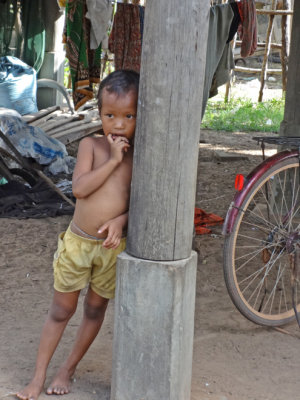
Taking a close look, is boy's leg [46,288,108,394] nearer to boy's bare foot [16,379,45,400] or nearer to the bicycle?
boy's bare foot [16,379,45,400]

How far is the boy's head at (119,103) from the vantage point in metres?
2.61

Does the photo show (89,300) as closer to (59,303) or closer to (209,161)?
(59,303)

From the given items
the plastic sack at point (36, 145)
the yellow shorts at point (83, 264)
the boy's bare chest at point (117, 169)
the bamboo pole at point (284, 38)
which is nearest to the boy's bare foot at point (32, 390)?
the yellow shorts at point (83, 264)

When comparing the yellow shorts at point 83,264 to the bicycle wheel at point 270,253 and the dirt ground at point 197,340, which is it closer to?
the dirt ground at point 197,340

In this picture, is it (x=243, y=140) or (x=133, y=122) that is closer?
(x=133, y=122)

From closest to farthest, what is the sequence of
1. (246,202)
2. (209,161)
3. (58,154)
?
(246,202) → (58,154) → (209,161)

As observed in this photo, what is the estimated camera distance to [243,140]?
34.9 feet

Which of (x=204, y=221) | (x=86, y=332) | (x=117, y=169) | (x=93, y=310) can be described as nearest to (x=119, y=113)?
(x=117, y=169)

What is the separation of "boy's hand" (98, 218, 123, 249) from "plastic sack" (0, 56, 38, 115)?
7.80m

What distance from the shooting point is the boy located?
2625 mm

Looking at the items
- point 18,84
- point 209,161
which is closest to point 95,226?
point 209,161

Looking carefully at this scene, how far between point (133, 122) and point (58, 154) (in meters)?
5.50

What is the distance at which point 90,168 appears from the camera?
272cm

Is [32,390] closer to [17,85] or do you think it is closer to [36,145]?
[36,145]
